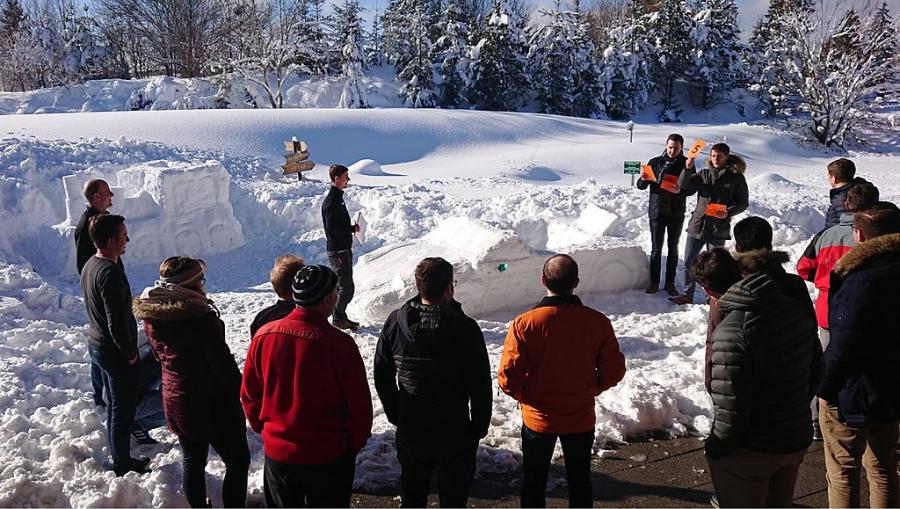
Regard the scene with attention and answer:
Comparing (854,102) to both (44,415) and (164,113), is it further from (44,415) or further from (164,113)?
(44,415)

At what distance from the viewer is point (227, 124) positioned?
672 inches

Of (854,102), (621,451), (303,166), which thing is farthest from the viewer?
(854,102)

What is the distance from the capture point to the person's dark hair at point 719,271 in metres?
2.83

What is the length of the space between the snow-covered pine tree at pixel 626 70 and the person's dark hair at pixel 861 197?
30.9m

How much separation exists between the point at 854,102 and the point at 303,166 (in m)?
22.3

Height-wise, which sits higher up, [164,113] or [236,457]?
[164,113]

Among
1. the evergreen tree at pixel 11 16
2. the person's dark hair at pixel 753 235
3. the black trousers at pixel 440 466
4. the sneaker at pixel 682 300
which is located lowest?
the sneaker at pixel 682 300

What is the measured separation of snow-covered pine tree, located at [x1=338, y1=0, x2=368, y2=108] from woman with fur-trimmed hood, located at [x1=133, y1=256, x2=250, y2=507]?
2955 centimetres

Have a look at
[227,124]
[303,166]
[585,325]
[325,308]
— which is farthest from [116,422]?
[227,124]

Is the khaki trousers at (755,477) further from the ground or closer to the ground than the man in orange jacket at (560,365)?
closer to the ground

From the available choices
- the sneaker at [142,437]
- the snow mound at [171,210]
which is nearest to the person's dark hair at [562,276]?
the sneaker at [142,437]

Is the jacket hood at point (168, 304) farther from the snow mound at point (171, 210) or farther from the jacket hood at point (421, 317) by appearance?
the snow mound at point (171, 210)

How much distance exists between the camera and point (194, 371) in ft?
10.3

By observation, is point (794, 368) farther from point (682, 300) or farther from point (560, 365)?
point (682, 300)
